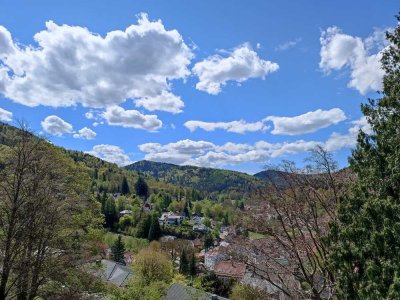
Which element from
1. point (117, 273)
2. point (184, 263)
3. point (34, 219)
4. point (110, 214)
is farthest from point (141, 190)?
point (34, 219)

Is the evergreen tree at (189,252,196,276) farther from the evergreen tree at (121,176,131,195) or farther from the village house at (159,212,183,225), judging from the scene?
the evergreen tree at (121,176,131,195)

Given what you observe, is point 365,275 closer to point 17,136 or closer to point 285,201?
point 285,201

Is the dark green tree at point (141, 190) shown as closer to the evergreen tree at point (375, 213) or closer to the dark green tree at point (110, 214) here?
the dark green tree at point (110, 214)

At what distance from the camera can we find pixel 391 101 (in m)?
8.19

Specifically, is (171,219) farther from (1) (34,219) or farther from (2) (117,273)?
(1) (34,219)

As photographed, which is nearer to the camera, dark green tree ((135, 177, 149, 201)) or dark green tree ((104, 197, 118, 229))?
dark green tree ((104, 197, 118, 229))

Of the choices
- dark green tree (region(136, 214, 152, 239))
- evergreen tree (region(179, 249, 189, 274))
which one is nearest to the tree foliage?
evergreen tree (region(179, 249, 189, 274))

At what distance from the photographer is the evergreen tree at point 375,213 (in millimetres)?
6785

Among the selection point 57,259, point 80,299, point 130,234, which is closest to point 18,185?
point 57,259

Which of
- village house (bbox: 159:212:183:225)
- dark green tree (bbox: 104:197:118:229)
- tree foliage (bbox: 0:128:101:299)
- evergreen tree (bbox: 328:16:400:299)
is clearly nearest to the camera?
evergreen tree (bbox: 328:16:400:299)

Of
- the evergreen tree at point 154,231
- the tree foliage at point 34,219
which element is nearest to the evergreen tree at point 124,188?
the evergreen tree at point 154,231

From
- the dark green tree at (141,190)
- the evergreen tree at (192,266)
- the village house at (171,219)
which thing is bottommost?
the evergreen tree at (192,266)

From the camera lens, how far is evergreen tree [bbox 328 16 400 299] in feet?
22.3

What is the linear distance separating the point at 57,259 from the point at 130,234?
321ft
